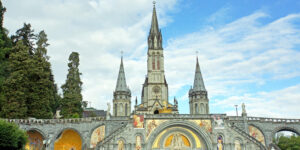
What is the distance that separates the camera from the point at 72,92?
3988 centimetres

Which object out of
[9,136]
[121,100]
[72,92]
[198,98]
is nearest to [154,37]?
[121,100]

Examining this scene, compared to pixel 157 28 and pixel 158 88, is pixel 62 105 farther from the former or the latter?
pixel 157 28

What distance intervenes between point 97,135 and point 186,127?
12886mm

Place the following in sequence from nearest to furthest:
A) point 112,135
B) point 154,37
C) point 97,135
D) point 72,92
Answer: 1. point 112,135
2. point 97,135
3. point 72,92
4. point 154,37

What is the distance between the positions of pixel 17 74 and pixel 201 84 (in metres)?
38.2

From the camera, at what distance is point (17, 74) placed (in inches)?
1291

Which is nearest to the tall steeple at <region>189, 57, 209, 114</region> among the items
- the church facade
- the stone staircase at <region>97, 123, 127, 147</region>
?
the church facade

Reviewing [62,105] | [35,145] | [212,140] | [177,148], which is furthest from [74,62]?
[212,140]

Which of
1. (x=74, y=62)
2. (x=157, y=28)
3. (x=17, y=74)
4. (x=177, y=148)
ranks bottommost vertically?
(x=177, y=148)

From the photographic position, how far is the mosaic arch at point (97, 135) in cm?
3609

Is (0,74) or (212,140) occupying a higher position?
(0,74)

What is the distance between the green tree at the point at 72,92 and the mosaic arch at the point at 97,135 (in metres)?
4.19

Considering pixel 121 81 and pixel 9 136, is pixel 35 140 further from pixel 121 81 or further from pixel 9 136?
pixel 121 81

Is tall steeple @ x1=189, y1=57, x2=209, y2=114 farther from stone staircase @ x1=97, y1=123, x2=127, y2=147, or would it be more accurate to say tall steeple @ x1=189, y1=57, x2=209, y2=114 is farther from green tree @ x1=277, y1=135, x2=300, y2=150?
stone staircase @ x1=97, y1=123, x2=127, y2=147
